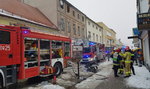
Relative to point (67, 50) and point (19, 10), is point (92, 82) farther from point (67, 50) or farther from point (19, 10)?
point (19, 10)

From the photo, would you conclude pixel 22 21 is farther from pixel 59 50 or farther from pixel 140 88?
pixel 140 88

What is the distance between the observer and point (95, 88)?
7.32 meters

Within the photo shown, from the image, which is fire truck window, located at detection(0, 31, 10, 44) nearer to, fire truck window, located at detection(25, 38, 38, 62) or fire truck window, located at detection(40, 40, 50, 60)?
fire truck window, located at detection(25, 38, 38, 62)

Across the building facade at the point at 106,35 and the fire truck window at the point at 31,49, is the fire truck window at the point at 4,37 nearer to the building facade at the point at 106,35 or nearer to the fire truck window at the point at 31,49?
the fire truck window at the point at 31,49

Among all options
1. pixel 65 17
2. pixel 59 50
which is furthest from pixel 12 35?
pixel 65 17

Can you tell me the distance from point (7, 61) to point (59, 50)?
4473 millimetres

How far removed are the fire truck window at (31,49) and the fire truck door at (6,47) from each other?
36.9 inches

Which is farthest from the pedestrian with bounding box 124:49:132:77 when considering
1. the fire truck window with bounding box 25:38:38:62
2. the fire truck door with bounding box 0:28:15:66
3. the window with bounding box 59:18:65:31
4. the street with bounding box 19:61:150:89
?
the window with bounding box 59:18:65:31

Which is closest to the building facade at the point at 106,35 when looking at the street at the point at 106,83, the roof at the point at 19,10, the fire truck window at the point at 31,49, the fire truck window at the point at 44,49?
the roof at the point at 19,10

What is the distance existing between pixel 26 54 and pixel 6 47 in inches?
50.6

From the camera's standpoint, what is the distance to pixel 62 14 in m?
23.6

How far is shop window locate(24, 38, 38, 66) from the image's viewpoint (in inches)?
310

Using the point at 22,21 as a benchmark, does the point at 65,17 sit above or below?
above

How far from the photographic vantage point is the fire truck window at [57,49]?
10.1 metres
